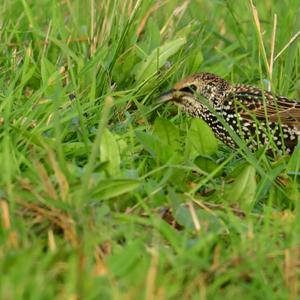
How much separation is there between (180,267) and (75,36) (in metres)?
3.17

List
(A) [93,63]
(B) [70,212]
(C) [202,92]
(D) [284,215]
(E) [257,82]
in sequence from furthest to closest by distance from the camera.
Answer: (E) [257,82]
(C) [202,92]
(A) [93,63]
(D) [284,215]
(B) [70,212]

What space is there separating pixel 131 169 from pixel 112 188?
1.51 ft

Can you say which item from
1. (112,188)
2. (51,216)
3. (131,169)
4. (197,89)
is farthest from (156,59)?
(51,216)

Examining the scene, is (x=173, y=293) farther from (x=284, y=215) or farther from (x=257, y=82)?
(x=257, y=82)

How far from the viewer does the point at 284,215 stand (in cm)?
466

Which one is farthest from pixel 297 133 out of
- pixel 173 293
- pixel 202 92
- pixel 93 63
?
pixel 173 293

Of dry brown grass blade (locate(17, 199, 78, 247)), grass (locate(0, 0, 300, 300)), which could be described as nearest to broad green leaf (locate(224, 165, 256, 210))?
grass (locate(0, 0, 300, 300))

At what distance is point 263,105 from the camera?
6.23m

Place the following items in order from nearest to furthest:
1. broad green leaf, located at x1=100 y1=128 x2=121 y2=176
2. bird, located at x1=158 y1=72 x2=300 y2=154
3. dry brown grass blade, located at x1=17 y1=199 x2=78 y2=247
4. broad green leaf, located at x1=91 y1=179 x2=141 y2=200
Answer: dry brown grass blade, located at x1=17 y1=199 x2=78 y2=247
broad green leaf, located at x1=91 y1=179 x2=141 y2=200
broad green leaf, located at x1=100 y1=128 x2=121 y2=176
bird, located at x1=158 y1=72 x2=300 y2=154

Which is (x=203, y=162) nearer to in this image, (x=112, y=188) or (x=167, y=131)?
(x=167, y=131)

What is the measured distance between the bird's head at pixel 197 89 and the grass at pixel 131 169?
0.37 ft

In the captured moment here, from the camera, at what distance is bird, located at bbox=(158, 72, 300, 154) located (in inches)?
242

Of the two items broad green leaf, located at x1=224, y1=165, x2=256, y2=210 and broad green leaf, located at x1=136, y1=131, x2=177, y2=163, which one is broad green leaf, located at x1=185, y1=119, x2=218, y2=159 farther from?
broad green leaf, located at x1=224, y1=165, x2=256, y2=210

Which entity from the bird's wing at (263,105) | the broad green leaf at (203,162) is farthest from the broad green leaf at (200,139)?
the bird's wing at (263,105)
